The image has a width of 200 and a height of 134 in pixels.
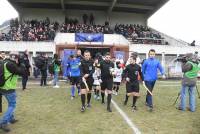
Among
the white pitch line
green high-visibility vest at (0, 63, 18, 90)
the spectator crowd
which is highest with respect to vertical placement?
the spectator crowd

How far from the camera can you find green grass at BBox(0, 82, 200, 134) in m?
8.58

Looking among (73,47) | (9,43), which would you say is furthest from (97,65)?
(9,43)

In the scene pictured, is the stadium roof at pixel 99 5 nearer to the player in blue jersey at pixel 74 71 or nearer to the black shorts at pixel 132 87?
the player in blue jersey at pixel 74 71

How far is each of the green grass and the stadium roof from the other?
27.7 metres

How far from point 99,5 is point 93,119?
1281 inches

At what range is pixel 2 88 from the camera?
27.7 ft

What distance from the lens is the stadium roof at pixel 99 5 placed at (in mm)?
39906

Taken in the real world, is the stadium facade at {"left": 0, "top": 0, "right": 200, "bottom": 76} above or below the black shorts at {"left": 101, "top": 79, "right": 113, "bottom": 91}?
above

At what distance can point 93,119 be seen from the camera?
31.9 ft

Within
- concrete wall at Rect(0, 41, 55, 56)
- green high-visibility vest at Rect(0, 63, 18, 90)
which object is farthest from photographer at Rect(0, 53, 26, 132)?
concrete wall at Rect(0, 41, 55, 56)

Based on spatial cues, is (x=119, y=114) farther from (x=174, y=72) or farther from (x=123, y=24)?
(x=123, y=24)

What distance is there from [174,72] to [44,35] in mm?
12589

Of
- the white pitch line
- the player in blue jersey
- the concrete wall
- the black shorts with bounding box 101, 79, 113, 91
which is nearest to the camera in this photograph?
the white pitch line

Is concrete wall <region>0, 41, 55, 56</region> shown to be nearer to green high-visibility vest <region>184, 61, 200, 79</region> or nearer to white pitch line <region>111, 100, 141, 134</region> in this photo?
white pitch line <region>111, 100, 141, 134</region>
